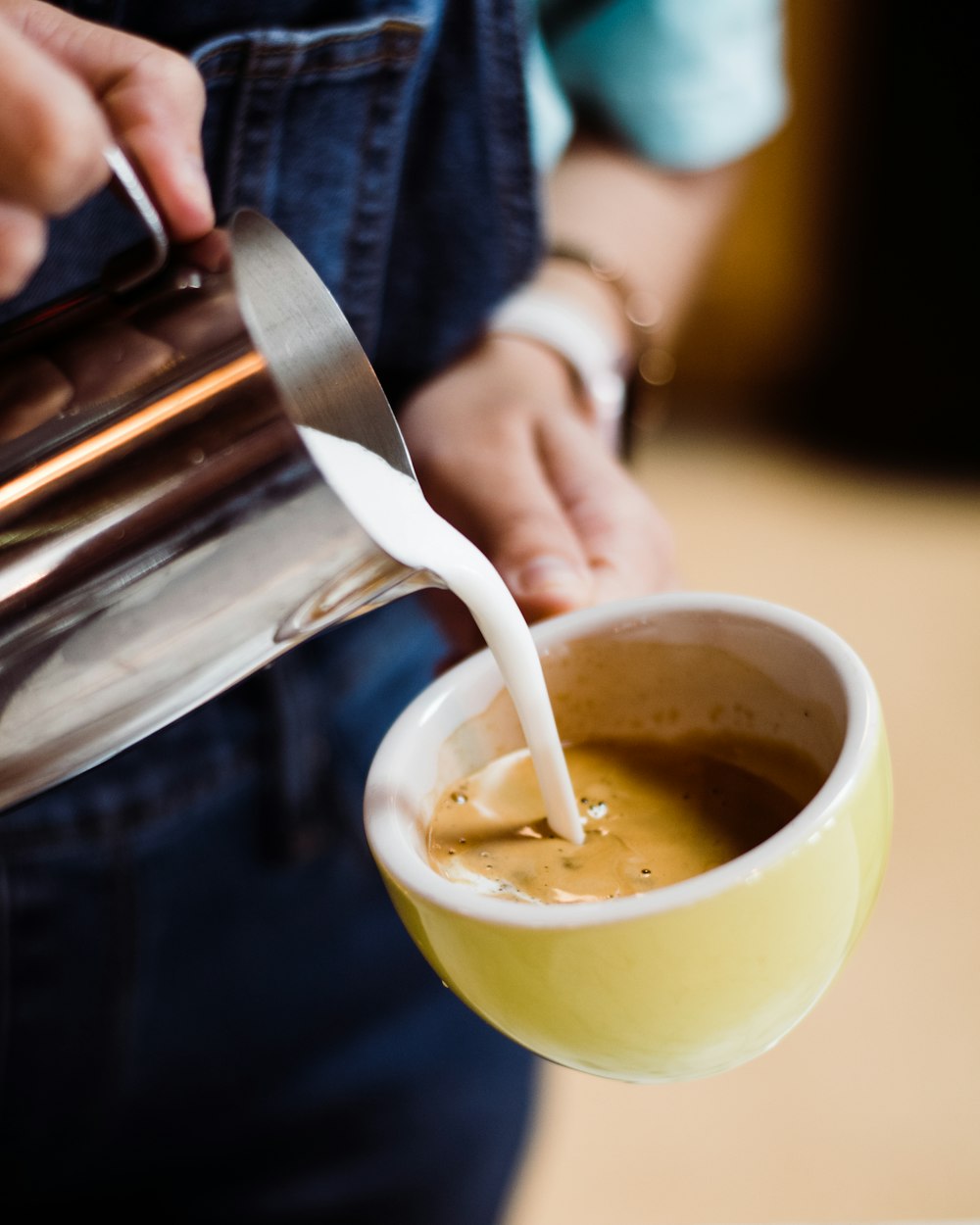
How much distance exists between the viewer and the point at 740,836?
0.55 meters

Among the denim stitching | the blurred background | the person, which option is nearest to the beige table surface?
the blurred background

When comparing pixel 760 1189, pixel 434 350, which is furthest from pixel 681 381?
pixel 434 350

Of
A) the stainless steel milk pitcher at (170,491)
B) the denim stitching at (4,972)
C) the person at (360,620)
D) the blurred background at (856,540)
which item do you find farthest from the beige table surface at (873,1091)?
the stainless steel milk pitcher at (170,491)

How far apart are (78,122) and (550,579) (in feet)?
1.03

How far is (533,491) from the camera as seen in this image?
2.17ft

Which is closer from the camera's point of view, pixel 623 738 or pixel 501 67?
pixel 623 738

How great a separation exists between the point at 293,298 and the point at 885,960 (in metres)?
1.37

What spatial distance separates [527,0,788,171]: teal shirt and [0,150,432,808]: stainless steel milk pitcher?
1.61 feet

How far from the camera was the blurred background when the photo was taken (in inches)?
55.3

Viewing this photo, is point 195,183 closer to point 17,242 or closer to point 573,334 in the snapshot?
point 17,242

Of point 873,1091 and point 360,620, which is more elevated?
point 360,620

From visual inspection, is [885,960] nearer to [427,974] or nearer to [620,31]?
[427,974]

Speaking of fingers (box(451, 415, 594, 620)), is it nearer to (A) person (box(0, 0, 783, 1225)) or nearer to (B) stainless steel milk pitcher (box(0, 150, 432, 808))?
(A) person (box(0, 0, 783, 1225))

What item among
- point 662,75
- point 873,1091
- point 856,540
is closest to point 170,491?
point 662,75
